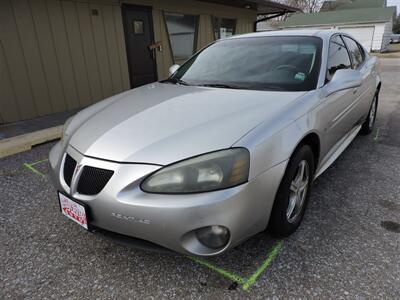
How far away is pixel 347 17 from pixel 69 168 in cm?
3439

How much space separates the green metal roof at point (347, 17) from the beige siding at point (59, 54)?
2805 cm

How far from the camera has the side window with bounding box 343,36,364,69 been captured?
3513 millimetres

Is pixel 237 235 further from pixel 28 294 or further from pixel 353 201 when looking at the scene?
pixel 353 201

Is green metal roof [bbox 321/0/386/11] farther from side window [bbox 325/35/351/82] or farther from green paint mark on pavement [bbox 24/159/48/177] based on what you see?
green paint mark on pavement [bbox 24/159/48/177]

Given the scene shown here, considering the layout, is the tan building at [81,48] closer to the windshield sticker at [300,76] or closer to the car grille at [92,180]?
the car grille at [92,180]

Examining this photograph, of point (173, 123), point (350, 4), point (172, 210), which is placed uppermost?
point (350, 4)

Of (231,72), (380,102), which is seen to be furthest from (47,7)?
(380,102)

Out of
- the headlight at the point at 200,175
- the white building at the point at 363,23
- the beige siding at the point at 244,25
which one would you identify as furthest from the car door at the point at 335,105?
the white building at the point at 363,23

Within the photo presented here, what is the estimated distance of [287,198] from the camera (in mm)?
1987

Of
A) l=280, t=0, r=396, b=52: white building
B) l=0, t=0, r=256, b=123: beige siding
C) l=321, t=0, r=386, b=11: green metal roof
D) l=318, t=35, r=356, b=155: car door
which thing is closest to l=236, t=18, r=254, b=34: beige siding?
l=0, t=0, r=256, b=123: beige siding

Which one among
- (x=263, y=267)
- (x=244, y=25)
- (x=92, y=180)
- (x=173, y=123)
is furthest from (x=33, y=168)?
(x=244, y=25)

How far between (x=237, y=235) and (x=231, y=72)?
62.4 inches

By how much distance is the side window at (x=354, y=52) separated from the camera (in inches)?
138

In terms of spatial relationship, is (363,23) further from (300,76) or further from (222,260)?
(222,260)
